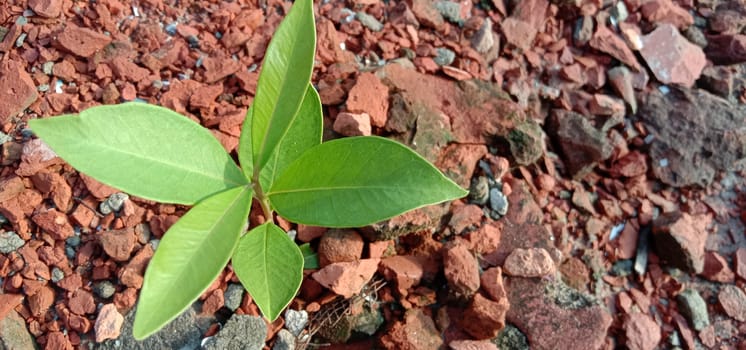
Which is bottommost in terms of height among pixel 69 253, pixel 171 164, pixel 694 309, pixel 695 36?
pixel 694 309

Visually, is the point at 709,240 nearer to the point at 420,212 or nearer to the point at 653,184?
the point at 653,184

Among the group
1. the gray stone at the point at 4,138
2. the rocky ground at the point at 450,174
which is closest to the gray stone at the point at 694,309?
the rocky ground at the point at 450,174

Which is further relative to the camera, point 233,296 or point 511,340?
point 511,340

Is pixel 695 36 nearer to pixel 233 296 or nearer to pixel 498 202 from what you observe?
pixel 498 202

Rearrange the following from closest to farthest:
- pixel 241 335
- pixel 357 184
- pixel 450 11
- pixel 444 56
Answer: pixel 357 184 → pixel 241 335 → pixel 444 56 → pixel 450 11

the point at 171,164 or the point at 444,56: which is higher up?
the point at 171,164

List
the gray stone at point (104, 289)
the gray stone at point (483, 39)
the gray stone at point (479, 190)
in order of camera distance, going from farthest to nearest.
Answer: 1. the gray stone at point (483, 39)
2. the gray stone at point (479, 190)
3. the gray stone at point (104, 289)

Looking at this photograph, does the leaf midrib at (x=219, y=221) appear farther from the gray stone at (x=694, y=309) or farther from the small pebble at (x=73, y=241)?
the gray stone at (x=694, y=309)

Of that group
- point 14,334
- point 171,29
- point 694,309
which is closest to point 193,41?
point 171,29
